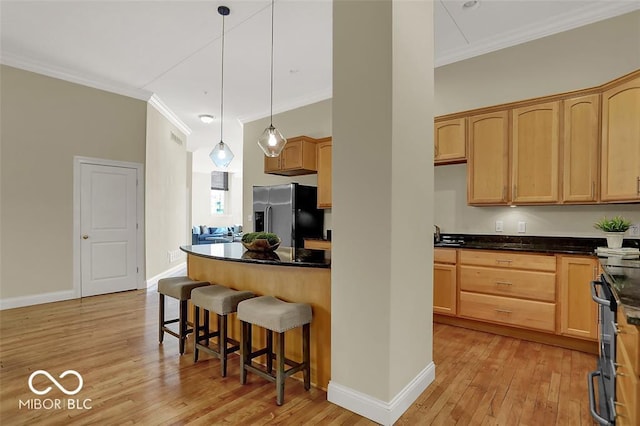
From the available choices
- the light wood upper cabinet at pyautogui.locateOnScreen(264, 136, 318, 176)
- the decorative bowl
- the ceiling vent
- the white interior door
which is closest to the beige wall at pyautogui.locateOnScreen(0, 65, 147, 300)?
the white interior door

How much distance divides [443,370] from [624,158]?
7.69 feet

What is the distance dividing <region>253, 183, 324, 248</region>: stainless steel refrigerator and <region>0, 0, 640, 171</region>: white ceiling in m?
1.62

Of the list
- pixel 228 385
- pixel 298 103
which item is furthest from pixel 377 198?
pixel 298 103

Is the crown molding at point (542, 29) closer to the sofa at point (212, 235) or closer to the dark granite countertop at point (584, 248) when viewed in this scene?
the dark granite countertop at point (584, 248)

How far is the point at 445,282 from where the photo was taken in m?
3.66

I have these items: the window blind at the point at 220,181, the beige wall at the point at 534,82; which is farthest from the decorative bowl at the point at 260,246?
the window blind at the point at 220,181

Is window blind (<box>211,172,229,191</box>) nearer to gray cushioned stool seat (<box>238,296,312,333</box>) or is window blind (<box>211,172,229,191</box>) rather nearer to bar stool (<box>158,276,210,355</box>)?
bar stool (<box>158,276,210,355</box>)

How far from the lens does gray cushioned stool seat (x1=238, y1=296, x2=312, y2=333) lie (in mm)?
2113

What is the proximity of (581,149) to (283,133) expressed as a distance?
14.2 ft

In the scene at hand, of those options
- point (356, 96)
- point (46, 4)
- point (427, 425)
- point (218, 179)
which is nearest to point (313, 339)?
point (427, 425)

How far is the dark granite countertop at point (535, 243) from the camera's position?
309 centimetres

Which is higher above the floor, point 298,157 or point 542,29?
point 542,29

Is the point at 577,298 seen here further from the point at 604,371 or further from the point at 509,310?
the point at 604,371

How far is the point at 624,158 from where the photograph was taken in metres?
2.86
